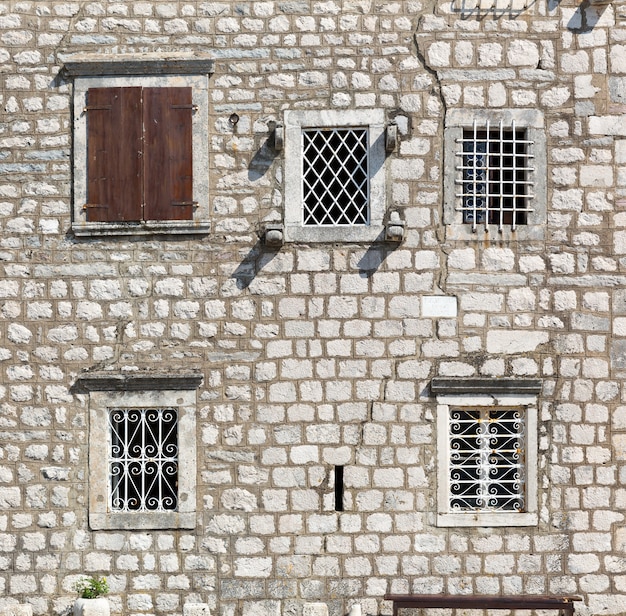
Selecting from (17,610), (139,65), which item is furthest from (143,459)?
(139,65)

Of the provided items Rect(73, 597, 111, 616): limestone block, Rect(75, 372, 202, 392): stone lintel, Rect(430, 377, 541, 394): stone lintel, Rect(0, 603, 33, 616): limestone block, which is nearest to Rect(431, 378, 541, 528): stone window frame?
Rect(430, 377, 541, 394): stone lintel

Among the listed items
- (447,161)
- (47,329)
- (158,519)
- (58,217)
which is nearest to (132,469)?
(158,519)

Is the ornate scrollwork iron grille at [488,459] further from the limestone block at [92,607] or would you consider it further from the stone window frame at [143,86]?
the limestone block at [92,607]

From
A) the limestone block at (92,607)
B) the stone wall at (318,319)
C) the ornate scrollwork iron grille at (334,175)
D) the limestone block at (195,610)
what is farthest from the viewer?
the ornate scrollwork iron grille at (334,175)

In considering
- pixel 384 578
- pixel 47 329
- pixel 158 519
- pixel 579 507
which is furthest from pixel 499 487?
pixel 47 329

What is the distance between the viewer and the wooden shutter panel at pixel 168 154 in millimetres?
7855

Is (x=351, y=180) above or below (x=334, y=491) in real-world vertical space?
above

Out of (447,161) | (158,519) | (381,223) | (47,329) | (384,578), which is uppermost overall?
(447,161)

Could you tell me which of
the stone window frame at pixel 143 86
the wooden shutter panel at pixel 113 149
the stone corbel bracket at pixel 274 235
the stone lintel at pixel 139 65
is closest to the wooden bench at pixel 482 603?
the stone corbel bracket at pixel 274 235

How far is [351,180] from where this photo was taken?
7.93 m

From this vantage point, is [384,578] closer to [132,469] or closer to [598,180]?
[132,469]

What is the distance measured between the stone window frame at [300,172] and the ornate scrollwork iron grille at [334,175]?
7cm

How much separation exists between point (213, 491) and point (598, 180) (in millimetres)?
4312

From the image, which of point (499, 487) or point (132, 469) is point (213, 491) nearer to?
point (132, 469)
